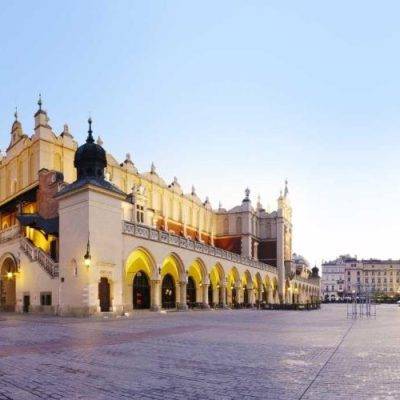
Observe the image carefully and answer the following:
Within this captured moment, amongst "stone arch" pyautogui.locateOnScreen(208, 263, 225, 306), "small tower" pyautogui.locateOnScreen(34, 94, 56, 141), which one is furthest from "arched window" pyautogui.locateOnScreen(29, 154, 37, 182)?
"stone arch" pyautogui.locateOnScreen(208, 263, 225, 306)

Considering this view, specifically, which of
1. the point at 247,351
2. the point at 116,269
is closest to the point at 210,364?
the point at 247,351

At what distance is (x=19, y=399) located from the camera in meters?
7.40

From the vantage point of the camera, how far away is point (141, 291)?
42.3 m

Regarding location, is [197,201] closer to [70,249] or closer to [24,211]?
[24,211]

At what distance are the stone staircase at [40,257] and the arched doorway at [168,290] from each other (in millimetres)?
15311

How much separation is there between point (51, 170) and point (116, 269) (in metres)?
13.3

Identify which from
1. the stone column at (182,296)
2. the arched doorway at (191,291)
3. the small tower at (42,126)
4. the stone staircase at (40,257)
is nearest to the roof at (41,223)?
the stone staircase at (40,257)

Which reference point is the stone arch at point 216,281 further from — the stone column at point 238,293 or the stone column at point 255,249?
the stone column at point 255,249

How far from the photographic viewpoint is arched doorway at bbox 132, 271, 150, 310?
41.2 meters

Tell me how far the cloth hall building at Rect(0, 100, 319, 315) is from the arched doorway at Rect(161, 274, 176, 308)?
0.10 metres

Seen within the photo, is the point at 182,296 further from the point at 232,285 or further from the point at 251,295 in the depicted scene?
the point at 251,295

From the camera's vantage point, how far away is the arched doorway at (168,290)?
154 ft

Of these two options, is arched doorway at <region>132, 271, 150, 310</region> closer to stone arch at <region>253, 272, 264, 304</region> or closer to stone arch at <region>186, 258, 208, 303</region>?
stone arch at <region>186, 258, 208, 303</region>

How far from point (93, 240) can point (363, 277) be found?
17991 cm
